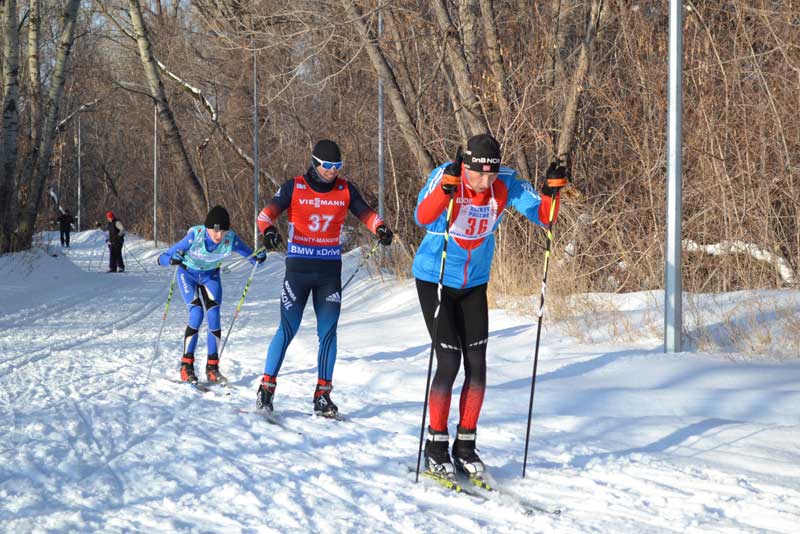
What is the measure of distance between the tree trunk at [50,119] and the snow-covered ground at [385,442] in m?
13.3

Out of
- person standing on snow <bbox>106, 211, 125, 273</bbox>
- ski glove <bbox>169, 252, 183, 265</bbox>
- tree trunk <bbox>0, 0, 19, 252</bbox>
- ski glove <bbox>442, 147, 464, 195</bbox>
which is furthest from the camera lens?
person standing on snow <bbox>106, 211, 125, 273</bbox>

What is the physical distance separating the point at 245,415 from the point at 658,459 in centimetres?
307

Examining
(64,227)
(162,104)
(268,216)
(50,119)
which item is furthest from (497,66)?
(64,227)

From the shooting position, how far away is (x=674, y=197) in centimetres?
838

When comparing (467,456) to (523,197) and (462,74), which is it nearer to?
(523,197)

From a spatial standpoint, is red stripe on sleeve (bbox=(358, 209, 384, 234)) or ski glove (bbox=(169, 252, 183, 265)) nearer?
red stripe on sleeve (bbox=(358, 209, 384, 234))

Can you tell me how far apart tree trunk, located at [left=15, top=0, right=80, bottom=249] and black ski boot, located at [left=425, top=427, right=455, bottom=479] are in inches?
771

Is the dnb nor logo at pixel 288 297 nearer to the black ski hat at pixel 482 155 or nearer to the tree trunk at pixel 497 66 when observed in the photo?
the black ski hat at pixel 482 155

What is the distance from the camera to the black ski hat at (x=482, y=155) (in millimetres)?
4820

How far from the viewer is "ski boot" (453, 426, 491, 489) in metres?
4.84

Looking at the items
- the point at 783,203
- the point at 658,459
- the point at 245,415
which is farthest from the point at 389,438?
the point at 783,203

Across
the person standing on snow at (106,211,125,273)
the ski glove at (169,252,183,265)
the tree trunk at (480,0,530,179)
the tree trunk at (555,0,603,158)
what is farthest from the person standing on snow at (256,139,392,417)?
the person standing on snow at (106,211,125,273)

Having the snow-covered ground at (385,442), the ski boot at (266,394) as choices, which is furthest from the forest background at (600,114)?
the ski boot at (266,394)

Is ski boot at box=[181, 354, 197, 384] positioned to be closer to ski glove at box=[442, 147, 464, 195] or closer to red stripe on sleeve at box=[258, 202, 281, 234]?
red stripe on sleeve at box=[258, 202, 281, 234]
